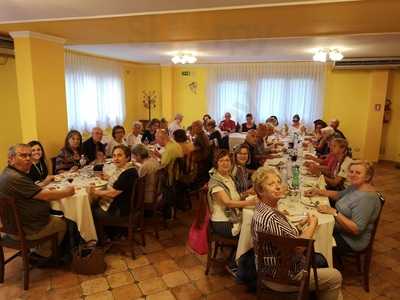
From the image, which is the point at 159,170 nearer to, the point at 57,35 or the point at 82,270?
the point at 82,270

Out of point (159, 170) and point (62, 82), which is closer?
point (159, 170)

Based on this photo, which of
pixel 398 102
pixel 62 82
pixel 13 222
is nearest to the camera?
pixel 13 222

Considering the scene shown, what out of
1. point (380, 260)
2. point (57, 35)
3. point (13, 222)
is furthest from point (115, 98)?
point (380, 260)

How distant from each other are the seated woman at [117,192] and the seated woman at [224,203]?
0.81 meters

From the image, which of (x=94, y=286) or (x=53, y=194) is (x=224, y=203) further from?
(x=53, y=194)

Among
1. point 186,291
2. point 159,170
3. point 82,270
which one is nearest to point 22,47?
point 159,170

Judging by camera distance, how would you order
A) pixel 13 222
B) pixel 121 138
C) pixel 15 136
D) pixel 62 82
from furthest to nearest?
pixel 15 136 < pixel 121 138 < pixel 62 82 < pixel 13 222

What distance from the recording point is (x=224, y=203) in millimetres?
2561

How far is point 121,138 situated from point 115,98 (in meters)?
3.28

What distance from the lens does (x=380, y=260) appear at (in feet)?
10.5

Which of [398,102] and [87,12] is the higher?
[87,12]

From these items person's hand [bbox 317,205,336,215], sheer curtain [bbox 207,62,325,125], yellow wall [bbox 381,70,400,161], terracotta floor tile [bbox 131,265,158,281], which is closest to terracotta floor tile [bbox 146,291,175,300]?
terracotta floor tile [bbox 131,265,158,281]

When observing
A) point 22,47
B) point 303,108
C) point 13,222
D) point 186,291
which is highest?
point 22,47

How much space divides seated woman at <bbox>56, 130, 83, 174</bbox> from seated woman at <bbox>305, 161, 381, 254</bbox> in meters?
2.99
